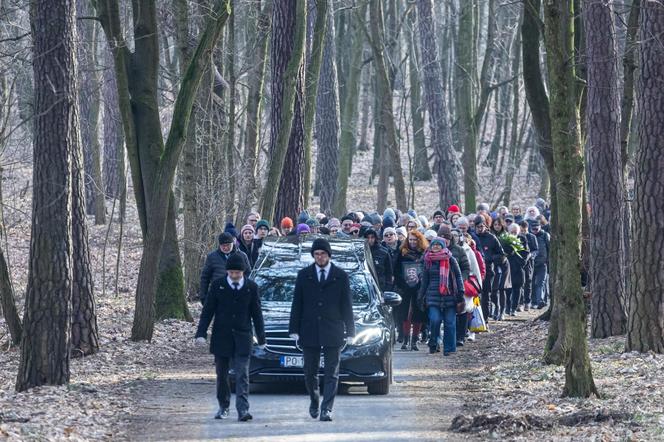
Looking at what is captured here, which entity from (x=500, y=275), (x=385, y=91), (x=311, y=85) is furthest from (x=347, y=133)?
(x=500, y=275)

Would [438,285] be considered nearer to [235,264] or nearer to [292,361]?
[292,361]

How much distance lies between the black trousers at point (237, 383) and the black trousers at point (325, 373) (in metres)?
0.67

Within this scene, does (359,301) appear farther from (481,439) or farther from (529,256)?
(529,256)

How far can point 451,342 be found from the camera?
18312 millimetres

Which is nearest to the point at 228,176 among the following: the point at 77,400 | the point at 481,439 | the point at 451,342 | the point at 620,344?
the point at 451,342

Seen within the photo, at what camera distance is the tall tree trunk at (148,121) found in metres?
17.6

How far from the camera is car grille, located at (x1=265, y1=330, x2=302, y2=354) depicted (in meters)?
13.3

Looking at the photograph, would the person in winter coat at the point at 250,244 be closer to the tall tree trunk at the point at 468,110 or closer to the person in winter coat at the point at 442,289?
the person in winter coat at the point at 442,289

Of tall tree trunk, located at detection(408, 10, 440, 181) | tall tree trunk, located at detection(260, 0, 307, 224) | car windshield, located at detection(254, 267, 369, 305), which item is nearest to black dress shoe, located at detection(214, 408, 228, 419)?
car windshield, located at detection(254, 267, 369, 305)

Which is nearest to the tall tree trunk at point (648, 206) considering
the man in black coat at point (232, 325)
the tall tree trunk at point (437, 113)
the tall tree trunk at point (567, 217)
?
the tall tree trunk at point (567, 217)

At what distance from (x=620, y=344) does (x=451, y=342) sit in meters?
2.91

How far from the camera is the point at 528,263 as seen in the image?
2627 cm

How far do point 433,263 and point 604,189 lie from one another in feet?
10.2

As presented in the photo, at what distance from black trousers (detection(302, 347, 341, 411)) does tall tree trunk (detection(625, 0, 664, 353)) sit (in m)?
5.43
